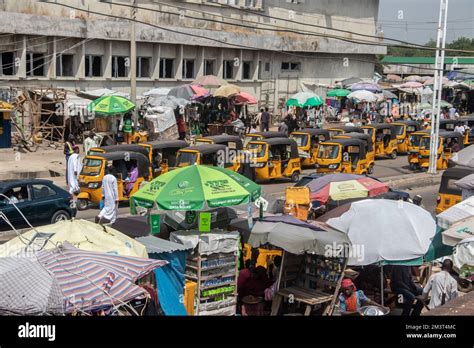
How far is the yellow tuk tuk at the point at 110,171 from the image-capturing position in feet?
68.3

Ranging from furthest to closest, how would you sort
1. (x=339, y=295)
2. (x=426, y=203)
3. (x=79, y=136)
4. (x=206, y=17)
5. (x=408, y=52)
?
(x=408, y=52), (x=206, y=17), (x=79, y=136), (x=426, y=203), (x=339, y=295)

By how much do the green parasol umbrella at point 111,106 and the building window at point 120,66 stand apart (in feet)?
28.6

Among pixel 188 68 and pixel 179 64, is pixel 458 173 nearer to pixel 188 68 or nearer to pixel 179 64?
pixel 179 64

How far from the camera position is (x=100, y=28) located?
36656 millimetres

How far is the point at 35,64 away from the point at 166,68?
359 inches

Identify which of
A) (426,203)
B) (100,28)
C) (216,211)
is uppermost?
(100,28)

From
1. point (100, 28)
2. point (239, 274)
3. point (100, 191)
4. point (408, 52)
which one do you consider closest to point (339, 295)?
point (239, 274)

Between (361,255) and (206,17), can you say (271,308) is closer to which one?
(361,255)

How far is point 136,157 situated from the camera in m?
21.6

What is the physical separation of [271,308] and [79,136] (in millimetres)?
22891

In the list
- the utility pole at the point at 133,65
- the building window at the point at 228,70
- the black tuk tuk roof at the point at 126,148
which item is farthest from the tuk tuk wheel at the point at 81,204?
the building window at the point at 228,70

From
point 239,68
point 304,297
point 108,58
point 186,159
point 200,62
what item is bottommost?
point 304,297

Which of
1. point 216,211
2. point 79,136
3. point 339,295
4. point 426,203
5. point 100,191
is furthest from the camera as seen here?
point 79,136

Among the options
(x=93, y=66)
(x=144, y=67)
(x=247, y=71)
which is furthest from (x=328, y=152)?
(x=247, y=71)
